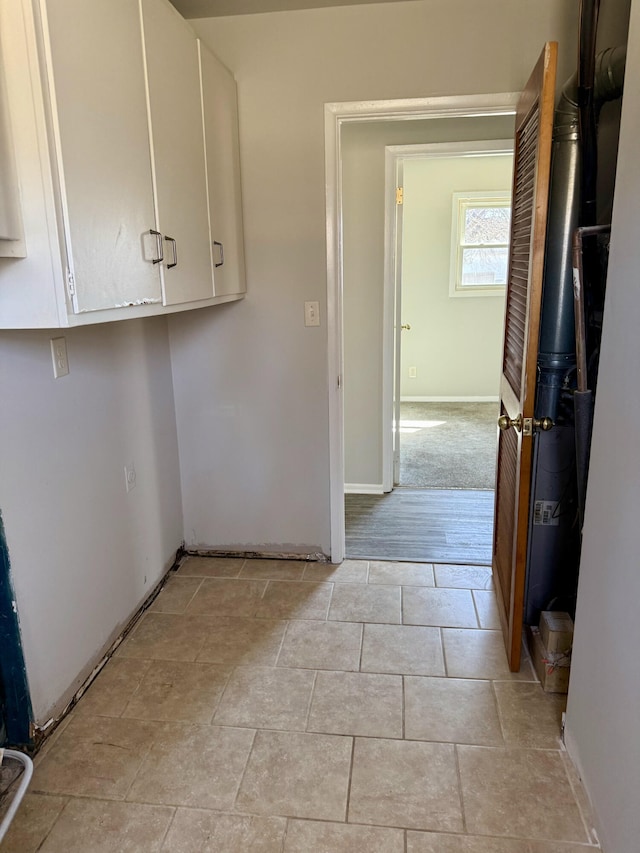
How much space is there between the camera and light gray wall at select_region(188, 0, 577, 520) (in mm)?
2191

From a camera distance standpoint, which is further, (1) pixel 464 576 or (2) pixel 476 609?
(1) pixel 464 576

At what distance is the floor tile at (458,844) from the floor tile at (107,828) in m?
0.64

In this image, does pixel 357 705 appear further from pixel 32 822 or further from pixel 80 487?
pixel 80 487

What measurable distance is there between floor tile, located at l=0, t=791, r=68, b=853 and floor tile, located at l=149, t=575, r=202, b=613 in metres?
0.90

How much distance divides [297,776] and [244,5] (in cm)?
269

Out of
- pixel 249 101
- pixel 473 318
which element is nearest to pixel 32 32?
pixel 249 101

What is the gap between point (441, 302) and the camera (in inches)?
229

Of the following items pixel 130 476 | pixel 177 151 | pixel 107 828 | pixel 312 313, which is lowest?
pixel 107 828

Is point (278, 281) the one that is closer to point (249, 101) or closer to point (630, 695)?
point (249, 101)

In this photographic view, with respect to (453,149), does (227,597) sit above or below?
below

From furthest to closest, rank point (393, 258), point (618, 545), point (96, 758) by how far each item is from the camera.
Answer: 1. point (393, 258)
2. point (96, 758)
3. point (618, 545)

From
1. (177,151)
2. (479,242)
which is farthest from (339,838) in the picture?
(479,242)

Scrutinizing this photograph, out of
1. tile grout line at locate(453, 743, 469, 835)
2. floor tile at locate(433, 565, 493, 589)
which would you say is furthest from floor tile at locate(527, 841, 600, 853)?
floor tile at locate(433, 565, 493, 589)

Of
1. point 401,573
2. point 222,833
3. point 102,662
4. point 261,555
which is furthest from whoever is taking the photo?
point 261,555
